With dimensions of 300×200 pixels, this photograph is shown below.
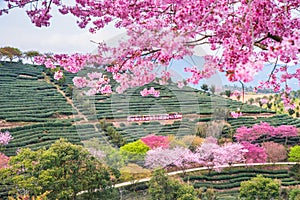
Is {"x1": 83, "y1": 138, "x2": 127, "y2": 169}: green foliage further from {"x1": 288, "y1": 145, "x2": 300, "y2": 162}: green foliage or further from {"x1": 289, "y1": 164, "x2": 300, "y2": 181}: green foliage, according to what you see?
{"x1": 288, "y1": 145, "x2": 300, "y2": 162}: green foliage

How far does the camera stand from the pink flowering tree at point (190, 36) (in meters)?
1.71

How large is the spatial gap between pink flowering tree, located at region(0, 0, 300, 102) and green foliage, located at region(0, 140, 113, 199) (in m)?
5.81

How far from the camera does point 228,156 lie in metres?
15.1

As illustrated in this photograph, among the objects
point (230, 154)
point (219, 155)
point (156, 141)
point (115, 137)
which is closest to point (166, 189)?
point (156, 141)

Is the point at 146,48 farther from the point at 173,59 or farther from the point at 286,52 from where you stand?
the point at 286,52

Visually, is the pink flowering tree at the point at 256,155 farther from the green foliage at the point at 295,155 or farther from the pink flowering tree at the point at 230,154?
the green foliage at the point at 295,155

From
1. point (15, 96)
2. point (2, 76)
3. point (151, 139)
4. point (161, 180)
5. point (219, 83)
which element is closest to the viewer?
point (219, 83)

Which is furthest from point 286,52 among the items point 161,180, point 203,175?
point 203,175

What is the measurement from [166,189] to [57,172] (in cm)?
290

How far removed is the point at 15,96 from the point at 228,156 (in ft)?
51.2

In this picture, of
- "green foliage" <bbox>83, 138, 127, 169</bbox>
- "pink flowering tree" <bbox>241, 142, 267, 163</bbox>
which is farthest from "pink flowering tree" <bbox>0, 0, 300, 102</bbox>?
"pink flowering tree" <bbox>241, 142, 267, 163</bbox>

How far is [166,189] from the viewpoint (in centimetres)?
957

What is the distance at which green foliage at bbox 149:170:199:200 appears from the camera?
9.42 metres

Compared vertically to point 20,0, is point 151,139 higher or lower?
lower
